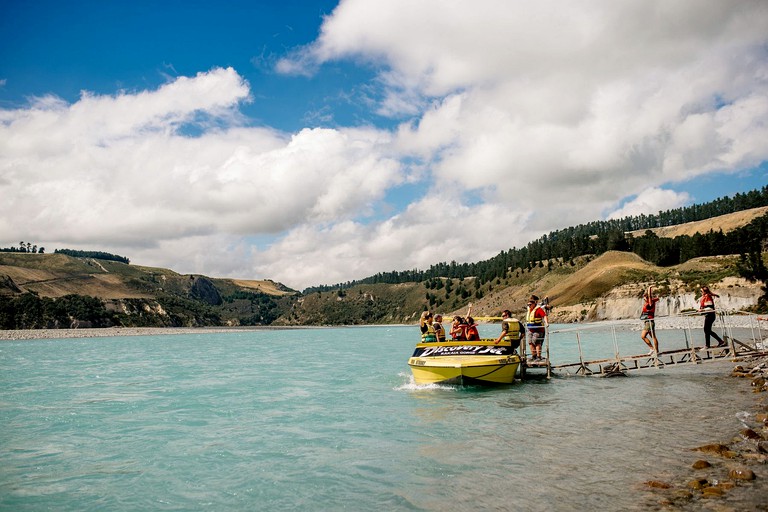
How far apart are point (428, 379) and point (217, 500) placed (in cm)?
1602

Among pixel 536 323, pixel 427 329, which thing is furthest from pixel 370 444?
pixel 536 323

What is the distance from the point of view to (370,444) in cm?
1556

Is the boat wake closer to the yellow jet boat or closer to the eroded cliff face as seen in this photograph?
the yellow jet boat

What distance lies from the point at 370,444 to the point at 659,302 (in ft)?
370

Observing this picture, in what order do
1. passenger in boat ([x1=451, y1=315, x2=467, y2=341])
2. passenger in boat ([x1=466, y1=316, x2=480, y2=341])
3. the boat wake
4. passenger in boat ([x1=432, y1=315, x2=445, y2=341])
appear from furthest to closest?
1. passenger in boat ([x1=432, y1=315, x2=445, y2=341])
2. passenger in boat ([x1=451, y1=315, x2=467, y2=341])
3. passenger in boat ([x1=466, y1=316, x2=480, y2=341])
4. the boat wake

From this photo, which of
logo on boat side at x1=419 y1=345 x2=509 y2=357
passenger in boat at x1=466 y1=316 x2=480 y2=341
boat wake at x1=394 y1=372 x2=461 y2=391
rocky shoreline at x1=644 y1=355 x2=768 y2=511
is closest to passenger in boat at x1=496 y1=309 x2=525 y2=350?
passenger in boat at x1=466 y1=316 x2=480 y2=341

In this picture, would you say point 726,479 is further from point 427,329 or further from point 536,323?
point 427,329

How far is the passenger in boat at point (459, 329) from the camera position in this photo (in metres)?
27.0

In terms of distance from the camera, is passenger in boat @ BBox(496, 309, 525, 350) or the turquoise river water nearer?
the turquoise river water

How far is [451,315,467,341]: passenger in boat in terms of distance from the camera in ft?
88.6

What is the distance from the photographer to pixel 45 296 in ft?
634

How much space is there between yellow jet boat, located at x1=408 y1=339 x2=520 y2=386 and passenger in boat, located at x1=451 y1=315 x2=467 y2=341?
1.27 metres

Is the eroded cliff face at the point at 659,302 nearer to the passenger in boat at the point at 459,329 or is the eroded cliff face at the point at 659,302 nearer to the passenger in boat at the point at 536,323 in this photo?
the passenger in boat at the point at 536,323

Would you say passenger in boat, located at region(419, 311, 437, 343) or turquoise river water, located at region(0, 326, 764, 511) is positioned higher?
passenger in boat, located at region(419, 311, 437, 343)
